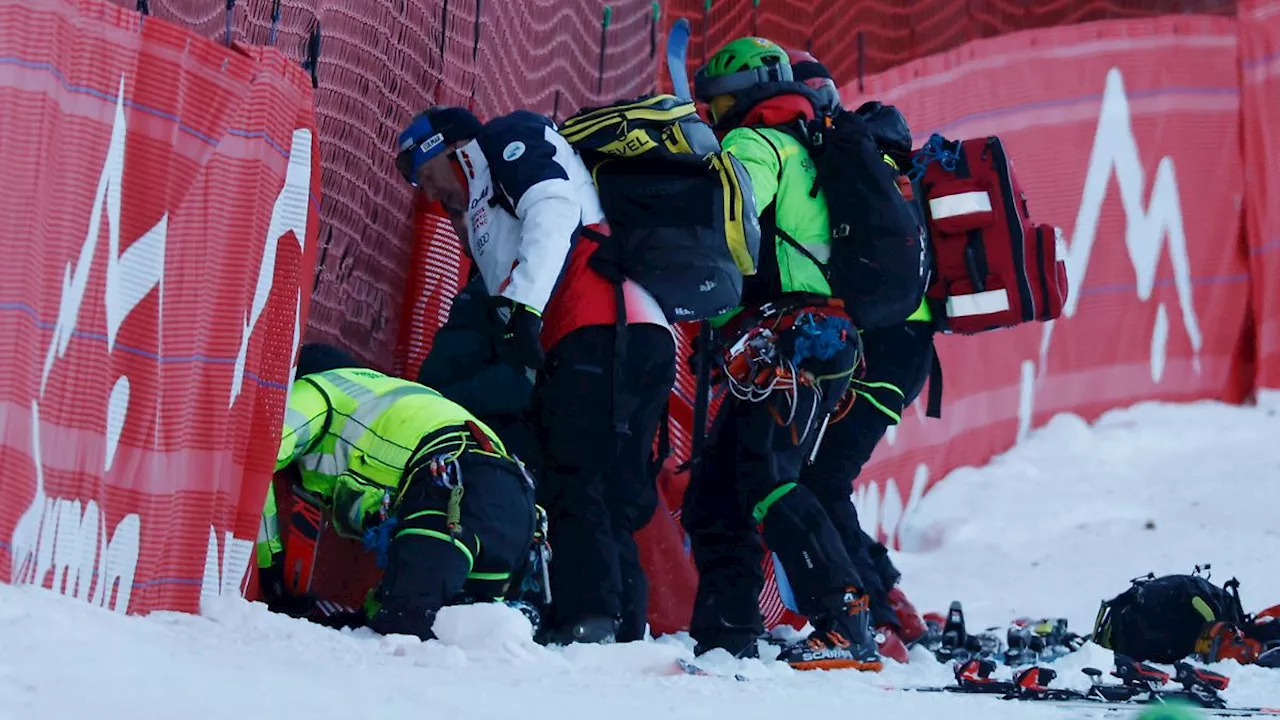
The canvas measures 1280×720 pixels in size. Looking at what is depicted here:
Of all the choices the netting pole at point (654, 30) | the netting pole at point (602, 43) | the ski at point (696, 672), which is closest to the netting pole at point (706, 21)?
the netting pole at point (654, 30)

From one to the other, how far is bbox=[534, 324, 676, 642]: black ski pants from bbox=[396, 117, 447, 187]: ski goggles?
0.61 m

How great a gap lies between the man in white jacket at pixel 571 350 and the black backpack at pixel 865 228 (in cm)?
52

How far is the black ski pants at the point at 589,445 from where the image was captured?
14.0ft

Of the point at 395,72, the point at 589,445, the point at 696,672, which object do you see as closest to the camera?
the point at 696,672

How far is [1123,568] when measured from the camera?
717 cm

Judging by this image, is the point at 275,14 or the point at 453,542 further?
the point at 275,14

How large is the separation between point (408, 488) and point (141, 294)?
84 cm

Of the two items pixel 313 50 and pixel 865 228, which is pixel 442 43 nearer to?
pixel 313 50

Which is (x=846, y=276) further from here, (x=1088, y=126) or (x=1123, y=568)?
(x=1088, y=126)

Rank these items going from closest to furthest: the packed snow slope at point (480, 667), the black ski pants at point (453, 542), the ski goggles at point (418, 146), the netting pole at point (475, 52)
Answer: the packed snow slope at point (480, 667) < the black ski pants at point (453, 542) < the ski goggles at point (418, 146) < the netting pole at point (475, 52)

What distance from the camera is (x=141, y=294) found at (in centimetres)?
334

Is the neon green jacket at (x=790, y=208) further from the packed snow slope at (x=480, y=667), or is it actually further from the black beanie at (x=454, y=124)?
the packed snow slope at (x=480, y=667)

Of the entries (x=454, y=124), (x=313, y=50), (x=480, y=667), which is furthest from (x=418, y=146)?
(x=480, y=667)

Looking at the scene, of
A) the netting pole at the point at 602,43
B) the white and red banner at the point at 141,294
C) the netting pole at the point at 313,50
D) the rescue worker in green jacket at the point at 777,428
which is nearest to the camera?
the white and red banner at the point at 141,294
